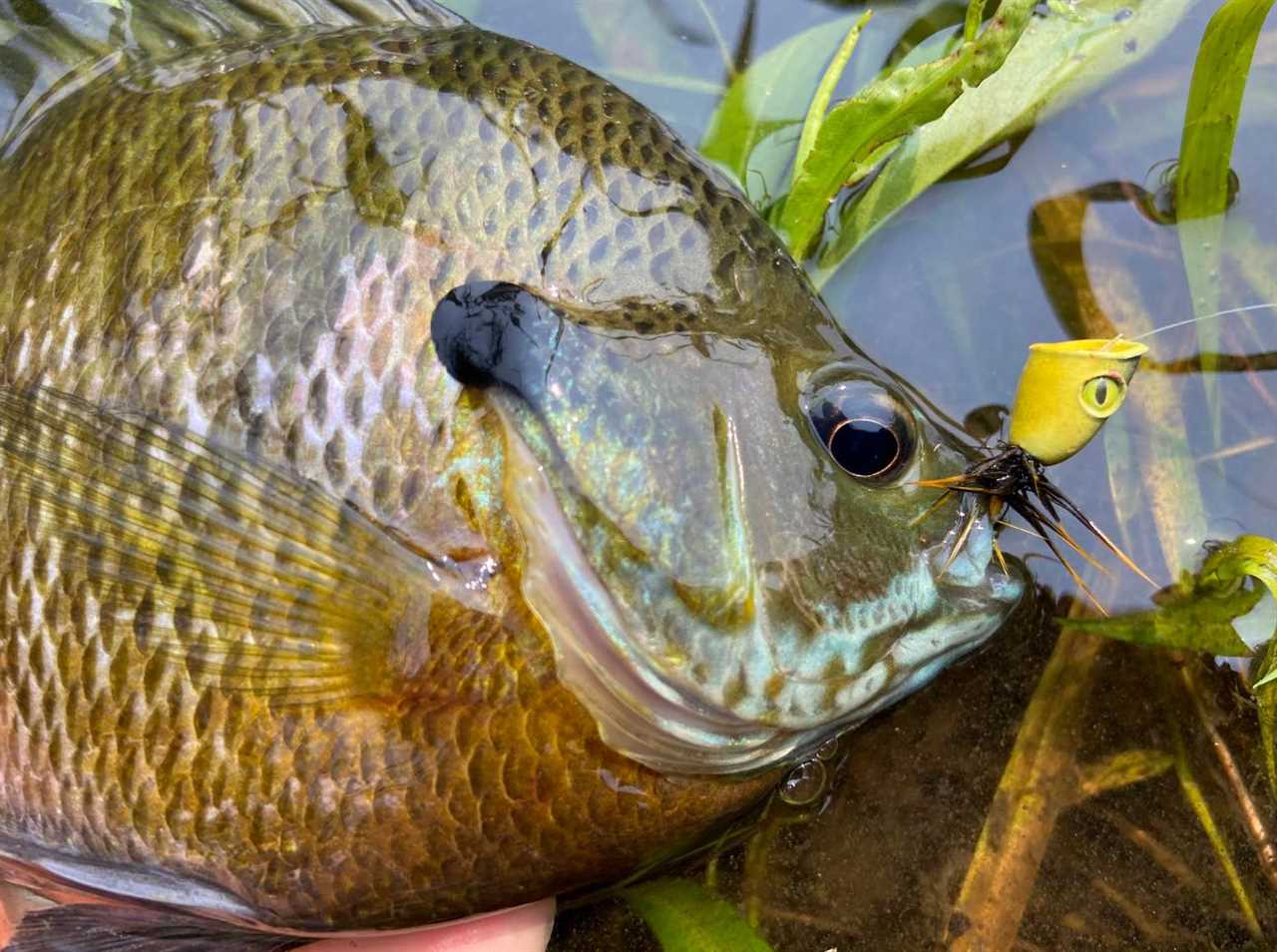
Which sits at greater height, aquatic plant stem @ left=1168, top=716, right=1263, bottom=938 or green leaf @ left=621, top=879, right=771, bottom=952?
aquatic plant stem @ left=1168, top=716, right=1263, bottom=938

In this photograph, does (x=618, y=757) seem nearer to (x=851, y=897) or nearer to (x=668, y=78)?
(x=851, y=897)

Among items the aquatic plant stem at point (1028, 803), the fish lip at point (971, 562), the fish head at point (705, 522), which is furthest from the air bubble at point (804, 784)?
the fish lip at point (971, 562)

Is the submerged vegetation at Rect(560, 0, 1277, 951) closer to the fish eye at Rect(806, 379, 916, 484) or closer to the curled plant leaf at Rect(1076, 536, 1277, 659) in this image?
the curled plant leaf at Rect(1076, 536, 1277, 659)

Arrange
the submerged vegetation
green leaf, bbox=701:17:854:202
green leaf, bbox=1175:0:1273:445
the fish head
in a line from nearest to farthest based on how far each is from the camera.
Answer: the fish head → green leaf, bbox=1175:0:1273:445 → the submerged vegetation → green leaf, bbox=701:17:854:202

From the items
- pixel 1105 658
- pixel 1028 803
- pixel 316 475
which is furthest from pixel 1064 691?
pixel 316 475

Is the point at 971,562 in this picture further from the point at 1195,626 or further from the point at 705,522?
the point at 1195,626

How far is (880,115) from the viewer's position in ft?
6.91

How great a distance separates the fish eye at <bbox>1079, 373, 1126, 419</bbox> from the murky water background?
0.59 meters

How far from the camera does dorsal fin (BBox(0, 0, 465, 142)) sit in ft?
7.24

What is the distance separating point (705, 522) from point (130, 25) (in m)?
1.68

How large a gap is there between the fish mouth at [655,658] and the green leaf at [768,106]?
41.3 inches

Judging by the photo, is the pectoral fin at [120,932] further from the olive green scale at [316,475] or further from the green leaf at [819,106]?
the green leaf at [819,106]

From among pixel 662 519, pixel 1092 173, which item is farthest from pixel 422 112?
pixel 1092 173

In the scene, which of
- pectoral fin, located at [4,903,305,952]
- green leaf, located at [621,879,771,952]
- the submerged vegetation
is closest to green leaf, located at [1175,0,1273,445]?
the submerged vegetation
